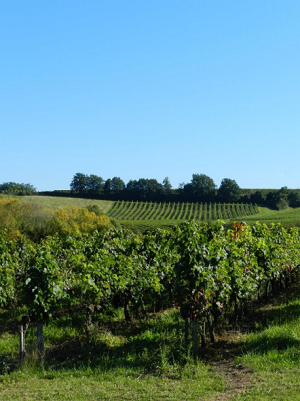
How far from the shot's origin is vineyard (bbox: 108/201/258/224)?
260ft

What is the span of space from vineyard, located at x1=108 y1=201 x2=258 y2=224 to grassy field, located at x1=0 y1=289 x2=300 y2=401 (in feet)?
214

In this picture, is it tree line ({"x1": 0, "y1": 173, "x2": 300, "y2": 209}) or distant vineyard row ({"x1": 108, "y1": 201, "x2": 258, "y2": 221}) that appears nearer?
distant vineyard row ({"x1": 108, "y1": 201, "x2": 258, "y2": 221})

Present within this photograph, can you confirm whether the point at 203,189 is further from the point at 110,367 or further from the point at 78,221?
the point at 110,367

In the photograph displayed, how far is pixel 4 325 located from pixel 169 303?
6001mm

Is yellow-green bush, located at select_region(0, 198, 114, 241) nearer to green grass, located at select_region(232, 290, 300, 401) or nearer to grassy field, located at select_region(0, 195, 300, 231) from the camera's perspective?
grassy field, located at select_region(0, 195, 300, 231)

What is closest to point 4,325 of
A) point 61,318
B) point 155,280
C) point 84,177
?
point 61,318

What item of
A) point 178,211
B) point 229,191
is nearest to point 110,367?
point 178,211

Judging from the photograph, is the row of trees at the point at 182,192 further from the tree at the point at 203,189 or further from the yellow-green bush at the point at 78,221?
the yellow-green bush at the point at 78,221

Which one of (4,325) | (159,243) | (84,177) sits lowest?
(4,325)

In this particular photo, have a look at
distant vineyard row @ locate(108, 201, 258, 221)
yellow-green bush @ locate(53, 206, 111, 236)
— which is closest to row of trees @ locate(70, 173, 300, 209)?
distant vineyard row @ locate(108, 201, 258, 221)

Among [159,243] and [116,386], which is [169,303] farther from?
[116,386]

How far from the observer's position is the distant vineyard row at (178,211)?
7921cm

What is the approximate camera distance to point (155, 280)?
13.1 metres

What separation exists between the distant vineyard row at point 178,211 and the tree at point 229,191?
6.18 meters
